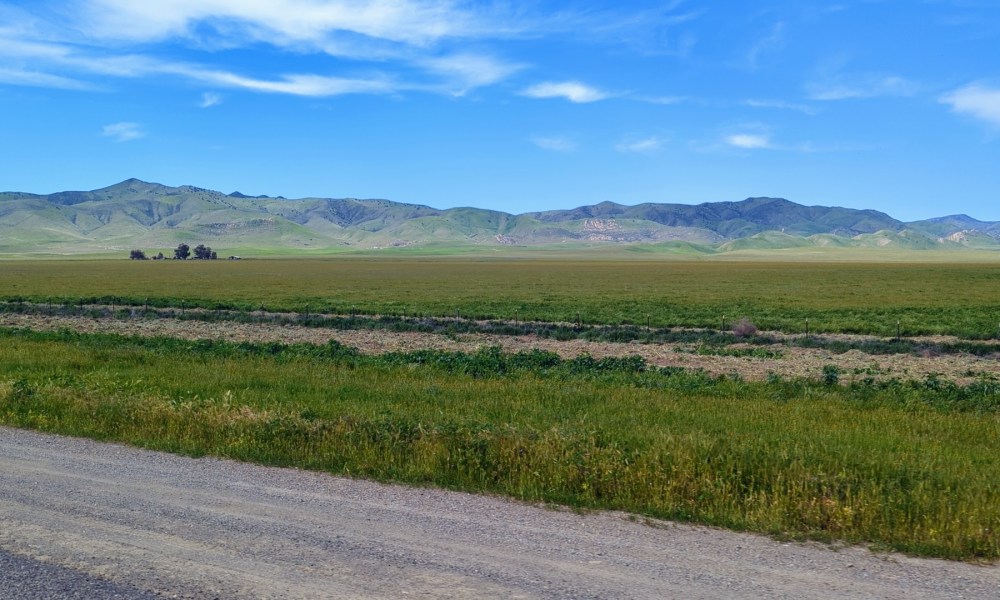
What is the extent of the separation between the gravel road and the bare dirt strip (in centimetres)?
1491

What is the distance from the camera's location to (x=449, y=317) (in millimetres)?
46125

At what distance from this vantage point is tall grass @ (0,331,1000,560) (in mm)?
8641

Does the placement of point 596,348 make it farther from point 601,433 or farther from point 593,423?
point 601,433

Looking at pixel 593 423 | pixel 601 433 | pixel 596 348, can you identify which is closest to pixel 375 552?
pixel 601 433

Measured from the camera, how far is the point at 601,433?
11.9m

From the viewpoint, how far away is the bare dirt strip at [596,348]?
80.8 feet

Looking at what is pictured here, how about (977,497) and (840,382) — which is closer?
(977,497)

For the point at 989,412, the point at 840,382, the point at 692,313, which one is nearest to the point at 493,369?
the point at 840,382

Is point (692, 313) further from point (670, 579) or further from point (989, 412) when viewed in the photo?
point (670, 579)

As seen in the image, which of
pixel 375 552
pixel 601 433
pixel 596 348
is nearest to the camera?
pixel 375 552

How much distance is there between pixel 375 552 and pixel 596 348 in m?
24.8

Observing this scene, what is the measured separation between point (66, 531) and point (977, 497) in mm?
9417

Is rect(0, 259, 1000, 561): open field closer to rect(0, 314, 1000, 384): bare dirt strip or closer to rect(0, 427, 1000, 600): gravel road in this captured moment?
rect(0, 314, 1000, 384): bare dirt strip

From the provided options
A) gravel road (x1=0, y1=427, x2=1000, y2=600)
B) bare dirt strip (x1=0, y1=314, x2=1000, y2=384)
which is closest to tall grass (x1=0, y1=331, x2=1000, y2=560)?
gravel road (x1=0, y1=427, x2=1000, y2=600)
